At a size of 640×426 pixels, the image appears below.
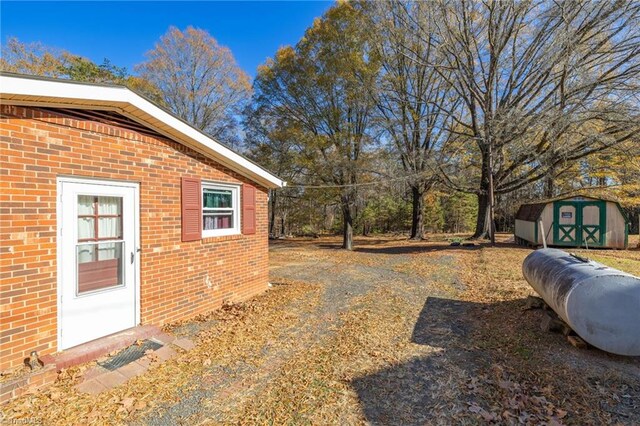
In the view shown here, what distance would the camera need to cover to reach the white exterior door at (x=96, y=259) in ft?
12.3

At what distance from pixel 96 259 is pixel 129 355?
1.37 metres

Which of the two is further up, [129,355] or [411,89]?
[411,89]

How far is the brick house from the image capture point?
10.9ft

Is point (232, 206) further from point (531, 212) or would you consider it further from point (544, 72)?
point (531, 212)

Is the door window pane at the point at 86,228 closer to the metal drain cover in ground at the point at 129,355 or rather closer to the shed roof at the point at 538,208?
the metal drain cover in ground at the point at 129,355

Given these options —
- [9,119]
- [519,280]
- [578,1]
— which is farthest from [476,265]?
[9,119]

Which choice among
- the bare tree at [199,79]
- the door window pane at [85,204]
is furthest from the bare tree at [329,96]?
the door window pane at [85,204]

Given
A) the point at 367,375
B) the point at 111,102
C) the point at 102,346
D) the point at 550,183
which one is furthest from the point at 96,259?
the point at 550,183

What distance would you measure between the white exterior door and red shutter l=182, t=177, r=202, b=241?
802mm

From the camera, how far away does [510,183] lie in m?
16.1

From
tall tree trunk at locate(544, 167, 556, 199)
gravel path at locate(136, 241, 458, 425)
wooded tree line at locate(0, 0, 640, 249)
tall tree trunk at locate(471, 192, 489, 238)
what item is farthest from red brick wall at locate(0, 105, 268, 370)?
tall tree trunk at locate(471, 192, 489, 238)

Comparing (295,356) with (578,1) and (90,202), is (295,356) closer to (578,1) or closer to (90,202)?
(90,202)

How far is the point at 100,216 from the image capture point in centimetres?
421

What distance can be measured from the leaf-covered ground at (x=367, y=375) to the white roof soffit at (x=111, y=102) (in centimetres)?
306
